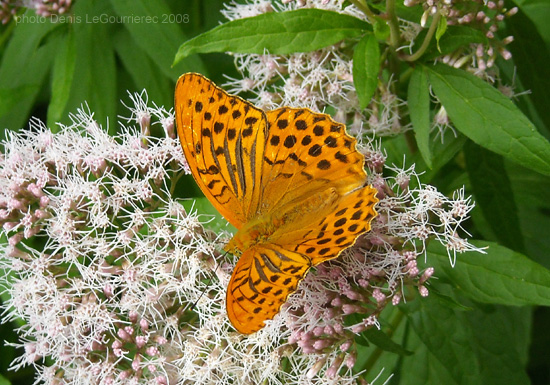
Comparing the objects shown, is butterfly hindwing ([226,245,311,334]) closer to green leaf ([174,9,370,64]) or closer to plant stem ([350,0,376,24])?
green leaf ([174,9,370,64])

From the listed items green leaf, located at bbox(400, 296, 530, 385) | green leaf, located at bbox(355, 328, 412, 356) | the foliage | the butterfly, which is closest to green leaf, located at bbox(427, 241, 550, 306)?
the foliage

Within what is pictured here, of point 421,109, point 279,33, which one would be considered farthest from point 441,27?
point 279,33

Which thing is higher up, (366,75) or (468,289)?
(366,75)

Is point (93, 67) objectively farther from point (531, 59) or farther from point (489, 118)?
point (531, 59)

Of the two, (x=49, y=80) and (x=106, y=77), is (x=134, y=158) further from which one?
(x=49, y=80)

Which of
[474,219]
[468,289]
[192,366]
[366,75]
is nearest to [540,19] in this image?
[474,219]

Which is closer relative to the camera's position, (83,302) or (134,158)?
(83,302)

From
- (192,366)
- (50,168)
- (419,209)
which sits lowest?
(192,366)

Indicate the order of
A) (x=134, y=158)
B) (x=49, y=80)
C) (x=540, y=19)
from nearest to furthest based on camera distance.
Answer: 1. (x=134, y=158)
2. (x=540, y=19)
3. (x=49, y=80)
